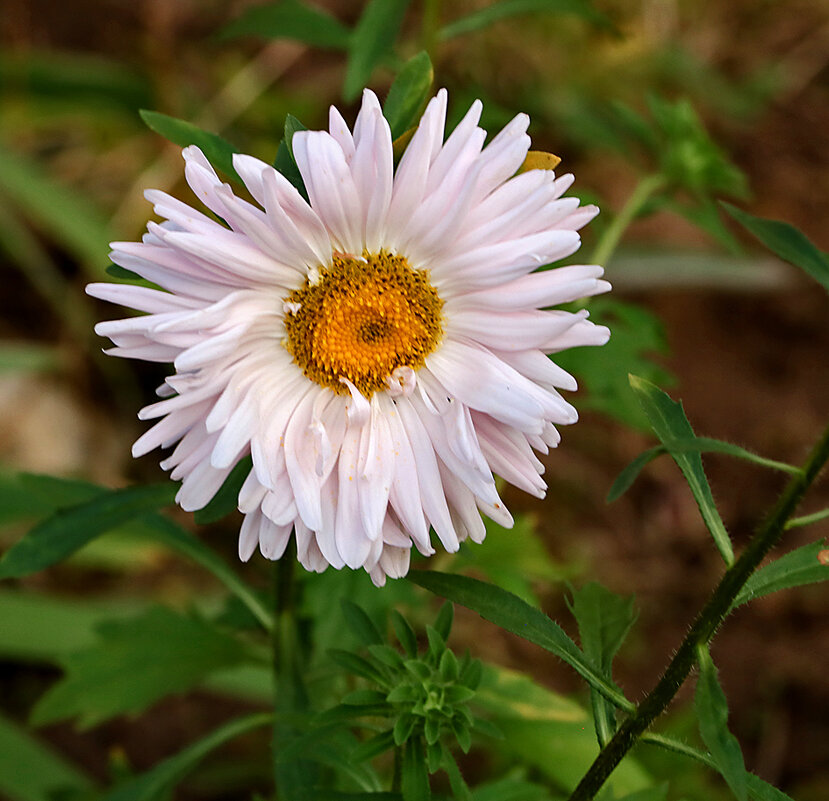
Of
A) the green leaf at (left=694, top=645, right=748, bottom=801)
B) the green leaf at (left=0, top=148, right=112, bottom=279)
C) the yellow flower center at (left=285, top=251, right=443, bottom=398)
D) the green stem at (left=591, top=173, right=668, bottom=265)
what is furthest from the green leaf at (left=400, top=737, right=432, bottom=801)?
the green leaf at (left=0, top=148, right=112, bottom=279)

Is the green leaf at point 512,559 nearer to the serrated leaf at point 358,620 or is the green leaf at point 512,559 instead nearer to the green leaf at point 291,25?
the serrated leaf at point 358,620

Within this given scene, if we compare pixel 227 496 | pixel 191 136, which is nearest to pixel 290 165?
pixel 191 136

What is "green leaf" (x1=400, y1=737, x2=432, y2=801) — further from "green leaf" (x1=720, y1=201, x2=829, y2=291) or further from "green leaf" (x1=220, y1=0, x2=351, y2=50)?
"green leaf" (x1=220, y1=0, x2=351, y2=50)

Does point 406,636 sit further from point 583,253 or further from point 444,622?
point 583,253

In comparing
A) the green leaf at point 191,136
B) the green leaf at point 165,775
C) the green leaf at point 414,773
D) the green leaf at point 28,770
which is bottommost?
the green leaf at point 28,770

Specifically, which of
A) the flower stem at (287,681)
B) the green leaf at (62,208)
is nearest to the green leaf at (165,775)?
the flower stem at (287,681)

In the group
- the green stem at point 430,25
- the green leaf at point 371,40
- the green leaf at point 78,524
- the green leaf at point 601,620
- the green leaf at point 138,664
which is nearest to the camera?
the green leaf at point 601,620

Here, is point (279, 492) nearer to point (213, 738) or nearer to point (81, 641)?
point (213, 738)
